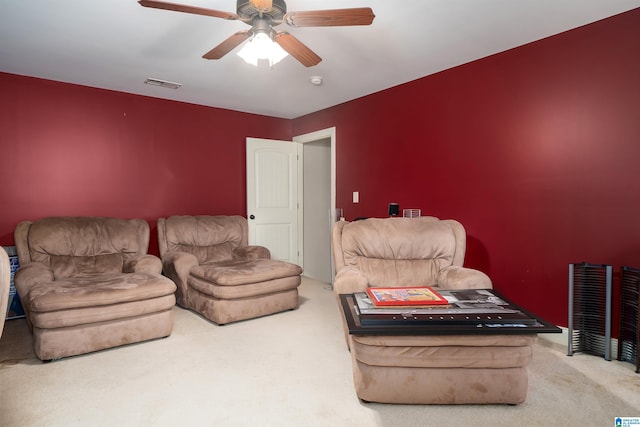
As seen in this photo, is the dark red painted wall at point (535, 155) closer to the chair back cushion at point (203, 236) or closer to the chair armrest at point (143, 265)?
the chair back cushion at point (203, 236)

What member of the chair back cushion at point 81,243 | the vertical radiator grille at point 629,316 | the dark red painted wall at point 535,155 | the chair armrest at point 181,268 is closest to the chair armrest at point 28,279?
the chair back cushion at point 81,243

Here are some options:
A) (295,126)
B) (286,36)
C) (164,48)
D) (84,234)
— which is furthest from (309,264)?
(286,36)

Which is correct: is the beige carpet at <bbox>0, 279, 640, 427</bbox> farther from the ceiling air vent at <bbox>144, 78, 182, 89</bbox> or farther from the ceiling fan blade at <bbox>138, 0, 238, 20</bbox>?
the ceiling air vent at <bbox>144, 78, 182, 89</bbox>

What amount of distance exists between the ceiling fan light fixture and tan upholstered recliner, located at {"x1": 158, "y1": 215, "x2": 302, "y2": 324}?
6.27 ft

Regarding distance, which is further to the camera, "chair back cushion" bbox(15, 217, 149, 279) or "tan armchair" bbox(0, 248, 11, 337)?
"chair back cushion" bbox(15, 217, 149, 279)

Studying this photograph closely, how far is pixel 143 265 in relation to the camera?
Result: 334cm

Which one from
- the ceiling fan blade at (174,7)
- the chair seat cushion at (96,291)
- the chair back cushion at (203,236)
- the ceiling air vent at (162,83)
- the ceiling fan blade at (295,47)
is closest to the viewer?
the ceiling fan blade at (174,7)

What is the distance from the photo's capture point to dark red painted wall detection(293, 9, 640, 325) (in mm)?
2598

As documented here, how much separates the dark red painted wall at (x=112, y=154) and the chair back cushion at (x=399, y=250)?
2.64 metres

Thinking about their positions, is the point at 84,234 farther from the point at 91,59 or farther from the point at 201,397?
the point at 201,397

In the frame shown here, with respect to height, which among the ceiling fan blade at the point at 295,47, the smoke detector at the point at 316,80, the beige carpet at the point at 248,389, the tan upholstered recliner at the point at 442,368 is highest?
the smoke detector at the point at 316,80

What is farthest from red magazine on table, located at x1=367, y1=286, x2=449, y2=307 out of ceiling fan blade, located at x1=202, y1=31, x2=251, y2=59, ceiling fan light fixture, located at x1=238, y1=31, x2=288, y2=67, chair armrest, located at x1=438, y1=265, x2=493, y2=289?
ceiling fan blade, located at x1=202, y1=31, x2=251, y2=59

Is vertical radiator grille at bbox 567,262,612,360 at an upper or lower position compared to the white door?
lower

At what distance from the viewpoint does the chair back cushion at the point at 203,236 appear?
13.2 ft
